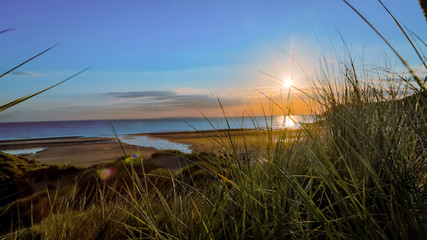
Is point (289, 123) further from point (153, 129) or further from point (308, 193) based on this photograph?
point (153, 129)

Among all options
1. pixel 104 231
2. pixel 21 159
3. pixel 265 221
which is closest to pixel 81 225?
pixel 104 231

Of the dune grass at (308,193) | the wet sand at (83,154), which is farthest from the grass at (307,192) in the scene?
the wet sand at (83,154)

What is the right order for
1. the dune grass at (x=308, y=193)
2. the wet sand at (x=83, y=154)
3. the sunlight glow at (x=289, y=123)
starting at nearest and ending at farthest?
the dune grass at (x=308, y=193), the sunlight glow at (x=289, y=123), the wet sand at (x=83, y=154)

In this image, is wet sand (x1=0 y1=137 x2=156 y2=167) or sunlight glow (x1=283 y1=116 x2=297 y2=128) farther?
wet sand (x1=0 y1=137 x2=156 y2=167)

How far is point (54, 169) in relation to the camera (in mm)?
4641

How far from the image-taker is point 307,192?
151cm

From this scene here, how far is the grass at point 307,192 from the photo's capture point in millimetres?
894

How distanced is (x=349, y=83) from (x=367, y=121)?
30.6 inches

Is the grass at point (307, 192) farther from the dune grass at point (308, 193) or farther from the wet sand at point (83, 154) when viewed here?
the wet sand at point (83, 154)

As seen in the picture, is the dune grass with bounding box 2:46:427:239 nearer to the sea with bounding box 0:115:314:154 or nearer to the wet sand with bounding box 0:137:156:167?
the sea with bounding box 0:115:314:154

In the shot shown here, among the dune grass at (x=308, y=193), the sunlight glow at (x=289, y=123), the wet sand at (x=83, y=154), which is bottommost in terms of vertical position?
the wet sand at (x=83, y=154)

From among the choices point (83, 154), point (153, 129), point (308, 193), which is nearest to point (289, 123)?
point (308, 193)

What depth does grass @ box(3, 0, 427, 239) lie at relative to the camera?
0.89m

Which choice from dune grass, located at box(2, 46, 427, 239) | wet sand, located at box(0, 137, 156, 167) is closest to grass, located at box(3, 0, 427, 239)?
dune grass, located at box(2, 46, 427, 239)
